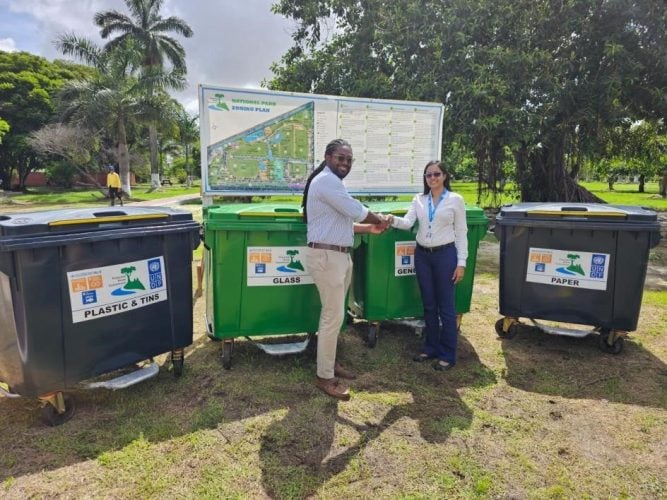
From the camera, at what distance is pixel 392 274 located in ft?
13.6

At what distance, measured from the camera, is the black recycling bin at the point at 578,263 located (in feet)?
12.7

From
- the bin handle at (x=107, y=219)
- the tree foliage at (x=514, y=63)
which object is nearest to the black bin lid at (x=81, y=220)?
the bin handle at (x=107, y=219)

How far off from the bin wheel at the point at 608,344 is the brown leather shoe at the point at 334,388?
255 centimetres

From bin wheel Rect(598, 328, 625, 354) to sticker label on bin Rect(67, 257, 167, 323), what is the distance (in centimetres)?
391

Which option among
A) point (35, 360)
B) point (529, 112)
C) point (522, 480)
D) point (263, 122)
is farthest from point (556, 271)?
point (529, 112)

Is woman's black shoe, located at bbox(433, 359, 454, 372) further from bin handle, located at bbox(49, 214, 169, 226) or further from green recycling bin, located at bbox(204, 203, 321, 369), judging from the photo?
bin handle, located at bbox(49, 214, 169, 226)

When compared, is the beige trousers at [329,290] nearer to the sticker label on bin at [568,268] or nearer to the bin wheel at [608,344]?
the sticker label on bin at [568,268]

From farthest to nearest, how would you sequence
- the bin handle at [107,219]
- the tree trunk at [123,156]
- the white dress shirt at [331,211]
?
the tree trunk at [123,156] → the white dress shirt at [331,211] → the bin handle at [107,219]

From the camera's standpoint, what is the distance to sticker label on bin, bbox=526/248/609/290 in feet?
13.0

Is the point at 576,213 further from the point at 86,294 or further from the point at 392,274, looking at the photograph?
the point at 86,294

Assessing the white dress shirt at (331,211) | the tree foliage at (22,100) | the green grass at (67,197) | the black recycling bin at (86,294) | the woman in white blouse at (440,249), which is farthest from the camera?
the tree foliage at (22,100)

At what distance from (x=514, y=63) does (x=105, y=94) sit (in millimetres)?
22014

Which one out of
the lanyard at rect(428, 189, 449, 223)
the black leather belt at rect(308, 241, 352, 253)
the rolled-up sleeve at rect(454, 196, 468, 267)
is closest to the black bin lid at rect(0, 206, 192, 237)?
the black leather belt at rect(308, 241, 352, 253)

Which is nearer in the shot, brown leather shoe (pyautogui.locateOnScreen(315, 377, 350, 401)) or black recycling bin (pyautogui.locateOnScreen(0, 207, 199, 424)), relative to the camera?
black recycling bin (pyautogui.locateOnScreen(0, 207, 199, 424))
